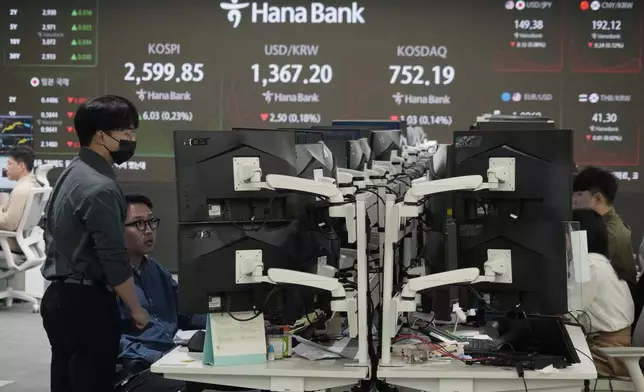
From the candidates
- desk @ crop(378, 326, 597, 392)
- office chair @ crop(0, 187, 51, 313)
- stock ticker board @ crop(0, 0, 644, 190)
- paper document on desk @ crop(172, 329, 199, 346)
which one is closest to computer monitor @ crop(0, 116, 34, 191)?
stock ticker board @ crop(0, 0, 644, 190)

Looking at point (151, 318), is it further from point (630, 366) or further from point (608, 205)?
point (608, 205)

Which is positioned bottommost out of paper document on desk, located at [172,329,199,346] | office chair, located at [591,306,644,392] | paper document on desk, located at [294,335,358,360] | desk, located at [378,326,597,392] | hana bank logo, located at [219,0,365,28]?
office chair, located at [591,306,644,392]

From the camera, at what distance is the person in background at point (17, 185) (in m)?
7.39

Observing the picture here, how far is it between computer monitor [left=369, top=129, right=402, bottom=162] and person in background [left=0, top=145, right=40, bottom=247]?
369 cm

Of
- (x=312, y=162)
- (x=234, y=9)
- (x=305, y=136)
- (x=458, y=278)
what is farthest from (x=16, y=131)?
(x=458, y=278)

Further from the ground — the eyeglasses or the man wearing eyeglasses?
the eyeglasses

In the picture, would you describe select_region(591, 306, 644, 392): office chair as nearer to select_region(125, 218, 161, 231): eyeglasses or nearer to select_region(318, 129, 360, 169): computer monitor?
select_region(318, 129, 360, 169): computer monitor

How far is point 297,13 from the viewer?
320 inches

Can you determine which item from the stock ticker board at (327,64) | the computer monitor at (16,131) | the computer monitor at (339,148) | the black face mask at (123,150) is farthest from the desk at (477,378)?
the computer monitor at (16,131)

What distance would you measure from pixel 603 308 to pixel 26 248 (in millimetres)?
5058

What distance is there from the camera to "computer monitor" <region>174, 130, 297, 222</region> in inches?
117

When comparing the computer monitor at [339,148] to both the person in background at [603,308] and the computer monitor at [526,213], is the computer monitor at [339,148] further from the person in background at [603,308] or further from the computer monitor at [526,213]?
the person in background at [603,308]

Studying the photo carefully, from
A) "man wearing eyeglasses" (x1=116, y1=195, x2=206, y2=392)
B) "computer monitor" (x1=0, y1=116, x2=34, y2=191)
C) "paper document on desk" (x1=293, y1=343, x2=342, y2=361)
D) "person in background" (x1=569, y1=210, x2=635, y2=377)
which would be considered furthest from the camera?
"computer monitor" (x1=0, y1=116, x2=34, y2=191)

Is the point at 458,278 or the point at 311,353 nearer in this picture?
the point at 458,278
